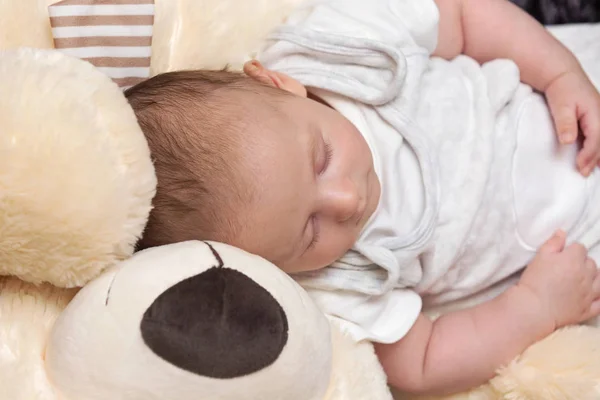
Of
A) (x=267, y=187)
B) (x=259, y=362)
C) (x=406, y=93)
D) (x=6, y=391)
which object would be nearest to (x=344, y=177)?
(x=267, y=187)

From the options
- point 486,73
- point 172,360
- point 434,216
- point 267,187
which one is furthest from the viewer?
point 486,73

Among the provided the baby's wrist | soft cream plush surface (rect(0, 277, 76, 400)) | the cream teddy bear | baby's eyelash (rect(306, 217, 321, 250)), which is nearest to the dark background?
the baby's wrist

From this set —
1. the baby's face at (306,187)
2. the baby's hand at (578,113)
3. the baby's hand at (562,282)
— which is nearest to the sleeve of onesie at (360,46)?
the baby's face at (306,187)

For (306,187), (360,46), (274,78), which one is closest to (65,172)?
(306,187)

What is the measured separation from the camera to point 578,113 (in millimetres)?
1055

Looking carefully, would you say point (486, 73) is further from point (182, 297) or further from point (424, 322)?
point (182, 297)

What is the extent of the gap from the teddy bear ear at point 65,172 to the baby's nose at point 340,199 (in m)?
0.27

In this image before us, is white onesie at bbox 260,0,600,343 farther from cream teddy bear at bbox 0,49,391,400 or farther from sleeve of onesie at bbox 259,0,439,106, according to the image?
cream teddy bear at bbox 0,49,391,400

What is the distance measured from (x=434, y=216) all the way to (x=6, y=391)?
631 mm

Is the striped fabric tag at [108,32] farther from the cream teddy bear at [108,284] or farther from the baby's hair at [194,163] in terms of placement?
the cream teddy bear at [108,284]

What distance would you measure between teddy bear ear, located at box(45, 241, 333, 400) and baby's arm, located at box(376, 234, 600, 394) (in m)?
0.38

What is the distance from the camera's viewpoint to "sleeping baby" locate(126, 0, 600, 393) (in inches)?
35.6

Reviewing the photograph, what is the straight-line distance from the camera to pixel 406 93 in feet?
3.39

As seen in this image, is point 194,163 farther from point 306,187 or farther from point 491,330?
point 491,330
